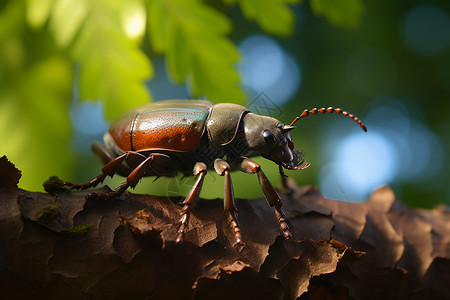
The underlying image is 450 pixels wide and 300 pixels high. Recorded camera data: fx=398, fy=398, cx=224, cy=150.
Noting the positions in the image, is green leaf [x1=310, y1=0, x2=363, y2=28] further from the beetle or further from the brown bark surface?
the brown bark surface

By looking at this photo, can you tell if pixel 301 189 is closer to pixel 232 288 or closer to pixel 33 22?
pixel 232 288

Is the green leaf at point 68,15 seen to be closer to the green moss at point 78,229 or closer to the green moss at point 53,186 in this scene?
the green moss at point 53,186

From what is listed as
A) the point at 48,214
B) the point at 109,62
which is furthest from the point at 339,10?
the point at 48,214

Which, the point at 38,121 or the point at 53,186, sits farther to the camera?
the point at 38,121

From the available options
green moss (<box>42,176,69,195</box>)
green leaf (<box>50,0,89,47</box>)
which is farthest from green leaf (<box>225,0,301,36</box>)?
green moss (<box>42,176,69,195</box>)

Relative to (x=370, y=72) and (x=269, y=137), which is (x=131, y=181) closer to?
(x=269, y=137)
